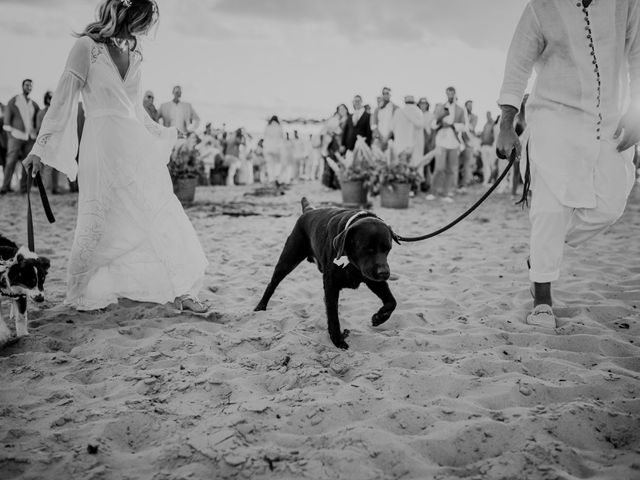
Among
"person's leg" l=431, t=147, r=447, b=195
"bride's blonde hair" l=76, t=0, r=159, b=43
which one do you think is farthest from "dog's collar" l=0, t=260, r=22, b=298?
"person's leg" l=431, t=147, r=447, b=195

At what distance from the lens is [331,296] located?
9.63 feet

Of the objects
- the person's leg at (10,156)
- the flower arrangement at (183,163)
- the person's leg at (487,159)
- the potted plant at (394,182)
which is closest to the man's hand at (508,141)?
the potted plant at (394,182)

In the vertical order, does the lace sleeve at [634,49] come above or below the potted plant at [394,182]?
above

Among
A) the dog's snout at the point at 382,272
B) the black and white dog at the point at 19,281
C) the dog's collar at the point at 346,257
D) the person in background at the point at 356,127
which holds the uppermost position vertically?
the person in background at the point at 356,127

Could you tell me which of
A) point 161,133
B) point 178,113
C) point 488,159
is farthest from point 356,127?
point 161,133

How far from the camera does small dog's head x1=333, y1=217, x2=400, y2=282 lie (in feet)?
8.73

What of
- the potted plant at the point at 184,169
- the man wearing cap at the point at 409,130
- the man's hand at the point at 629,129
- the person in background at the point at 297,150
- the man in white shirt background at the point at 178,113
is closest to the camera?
the man's hand at the point at 629,129

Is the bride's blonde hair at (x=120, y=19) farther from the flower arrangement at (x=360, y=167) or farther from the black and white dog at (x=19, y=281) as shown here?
the flower arrangement at (x=360, y=167)

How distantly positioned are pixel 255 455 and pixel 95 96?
2.65m

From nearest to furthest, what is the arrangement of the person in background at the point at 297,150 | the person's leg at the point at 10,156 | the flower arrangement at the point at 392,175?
the flower arrangement at the point at 392,175, the person's leg at the point at 10,156, the person in background at the point at 297,150

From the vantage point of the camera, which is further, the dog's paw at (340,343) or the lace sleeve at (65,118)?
the lace sleeve at (65,118)

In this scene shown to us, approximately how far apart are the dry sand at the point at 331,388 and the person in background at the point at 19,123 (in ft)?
26.7

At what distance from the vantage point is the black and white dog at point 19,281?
2.95 metres

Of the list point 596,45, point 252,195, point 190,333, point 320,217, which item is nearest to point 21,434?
point 190,333
